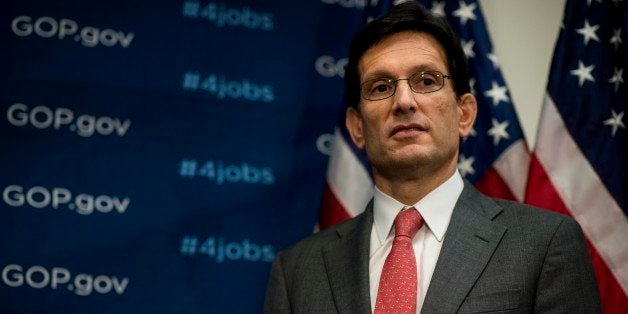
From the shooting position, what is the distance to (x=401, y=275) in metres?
1.57

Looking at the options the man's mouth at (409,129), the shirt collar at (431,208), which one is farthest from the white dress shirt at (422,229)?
the man's mouth at (409,129)

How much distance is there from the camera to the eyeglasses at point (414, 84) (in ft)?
5.89

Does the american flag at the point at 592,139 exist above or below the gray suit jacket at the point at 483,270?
above

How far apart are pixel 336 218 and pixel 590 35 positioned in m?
1.10

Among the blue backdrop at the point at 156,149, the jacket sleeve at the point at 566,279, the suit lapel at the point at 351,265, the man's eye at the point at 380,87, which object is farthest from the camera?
the blue backdrop at the point at 156,149

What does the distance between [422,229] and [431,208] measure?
2.3 inches

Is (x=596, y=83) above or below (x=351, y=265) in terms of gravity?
above

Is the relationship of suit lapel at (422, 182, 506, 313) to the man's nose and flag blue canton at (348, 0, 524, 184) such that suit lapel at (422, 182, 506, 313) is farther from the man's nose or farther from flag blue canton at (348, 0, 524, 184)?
flag blue canton at (348, 0, 524, 184)

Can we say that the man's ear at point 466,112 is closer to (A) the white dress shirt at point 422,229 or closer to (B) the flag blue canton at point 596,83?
(A) the white dress shirt at point 422,229

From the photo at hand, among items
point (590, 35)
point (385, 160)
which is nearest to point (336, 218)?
point (385, 160)

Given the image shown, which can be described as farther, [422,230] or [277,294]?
[277,294]

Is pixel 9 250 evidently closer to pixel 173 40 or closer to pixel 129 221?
pixel 129 221

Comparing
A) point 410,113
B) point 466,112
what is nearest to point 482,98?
point 466,112

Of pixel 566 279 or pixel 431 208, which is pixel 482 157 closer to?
pixel 431 208
